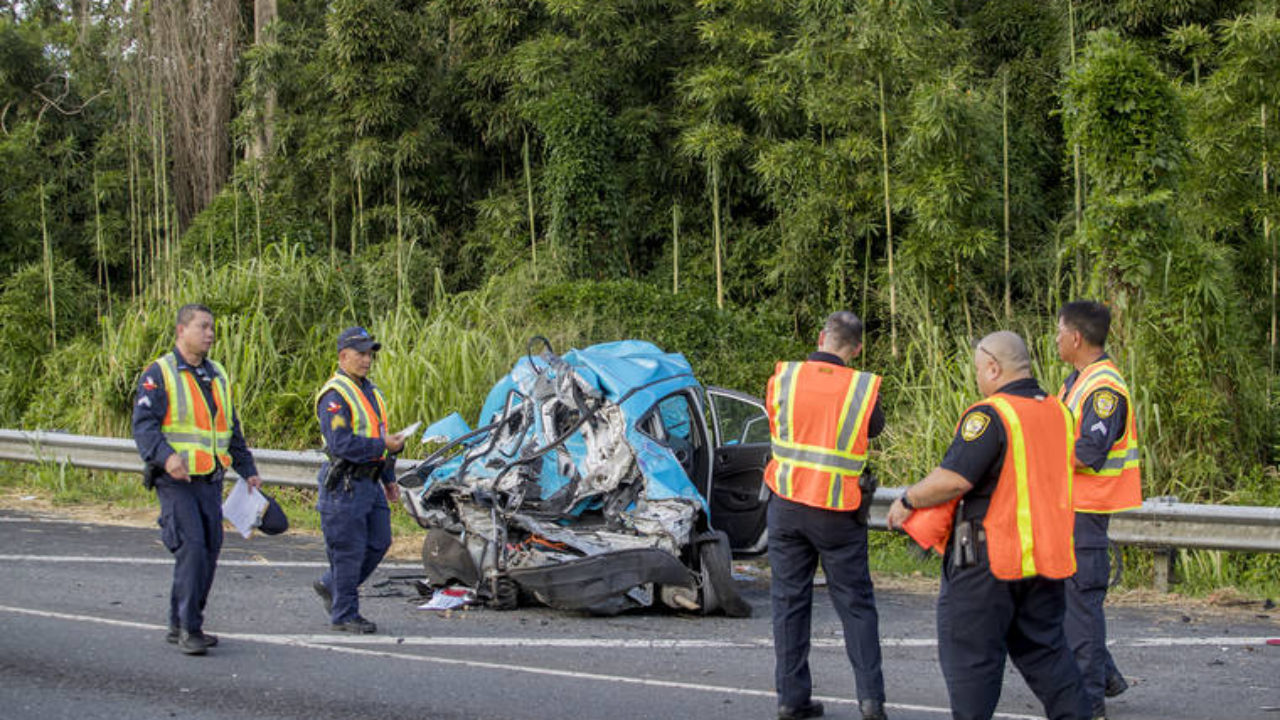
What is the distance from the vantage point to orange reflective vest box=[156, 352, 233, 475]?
6715 mm

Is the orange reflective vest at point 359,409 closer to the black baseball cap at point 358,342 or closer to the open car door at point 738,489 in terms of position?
the black baseball cap at point 358,342

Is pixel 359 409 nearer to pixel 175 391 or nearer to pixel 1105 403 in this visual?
pixel 175 391

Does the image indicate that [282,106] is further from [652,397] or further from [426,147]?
[652,397]

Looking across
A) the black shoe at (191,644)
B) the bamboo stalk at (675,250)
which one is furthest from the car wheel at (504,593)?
the bamboo stalk at (675,250)

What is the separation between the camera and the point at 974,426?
4.80 metres

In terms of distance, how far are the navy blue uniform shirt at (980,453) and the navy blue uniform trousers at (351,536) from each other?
141 inches

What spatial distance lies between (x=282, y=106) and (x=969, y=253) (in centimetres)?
1334

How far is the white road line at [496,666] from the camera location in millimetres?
6043

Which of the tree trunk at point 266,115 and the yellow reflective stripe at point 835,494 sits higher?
the tree trunk at point 266,115

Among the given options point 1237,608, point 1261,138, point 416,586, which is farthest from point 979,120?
point 416,586

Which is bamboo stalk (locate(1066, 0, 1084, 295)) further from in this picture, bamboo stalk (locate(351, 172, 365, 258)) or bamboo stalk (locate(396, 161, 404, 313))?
bamboo stalk (locate(351, 172, 365, 258))

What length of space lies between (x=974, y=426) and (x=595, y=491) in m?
3.94

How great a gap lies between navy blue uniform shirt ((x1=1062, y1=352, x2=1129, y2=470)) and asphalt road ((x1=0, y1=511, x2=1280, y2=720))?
1169 mm

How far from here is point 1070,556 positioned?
15.9 feet
